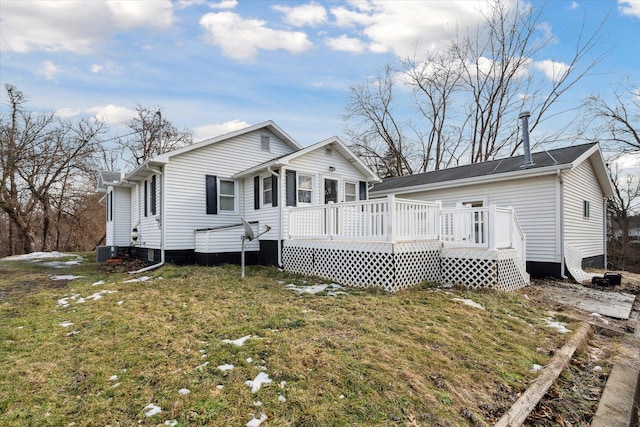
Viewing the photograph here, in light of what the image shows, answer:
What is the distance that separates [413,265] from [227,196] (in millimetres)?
6864

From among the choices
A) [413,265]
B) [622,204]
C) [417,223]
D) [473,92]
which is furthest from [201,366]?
[622,204]

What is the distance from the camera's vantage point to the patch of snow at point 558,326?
4.89 m

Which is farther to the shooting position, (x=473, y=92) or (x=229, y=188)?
(x=473, y=92)

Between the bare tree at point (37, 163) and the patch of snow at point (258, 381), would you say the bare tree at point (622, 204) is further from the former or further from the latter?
the bare tree at point (37, 163)

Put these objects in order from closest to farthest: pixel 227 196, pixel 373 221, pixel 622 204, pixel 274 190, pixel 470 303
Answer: pixel 470 303 < pixel 373 221 < pixel 274 190 < pixel 227 196 < pixel 622 204

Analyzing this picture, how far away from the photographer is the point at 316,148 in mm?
10422

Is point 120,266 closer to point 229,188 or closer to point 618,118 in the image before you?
point 229,188

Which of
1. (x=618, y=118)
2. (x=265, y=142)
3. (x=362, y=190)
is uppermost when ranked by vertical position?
(x=618, y=118)

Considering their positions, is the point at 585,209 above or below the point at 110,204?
below

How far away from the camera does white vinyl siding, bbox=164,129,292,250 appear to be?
10367mm

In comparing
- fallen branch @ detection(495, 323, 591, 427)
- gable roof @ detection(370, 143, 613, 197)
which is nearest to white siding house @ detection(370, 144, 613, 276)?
gable roof @ detection(370, 143, 613, 197)

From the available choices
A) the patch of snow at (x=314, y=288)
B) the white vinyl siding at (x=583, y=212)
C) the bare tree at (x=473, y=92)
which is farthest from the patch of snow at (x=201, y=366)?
the bare tree at (x=473, y=92)

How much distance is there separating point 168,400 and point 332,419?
1310 mm

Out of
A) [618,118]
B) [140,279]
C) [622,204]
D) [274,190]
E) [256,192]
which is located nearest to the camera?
[140,279]
